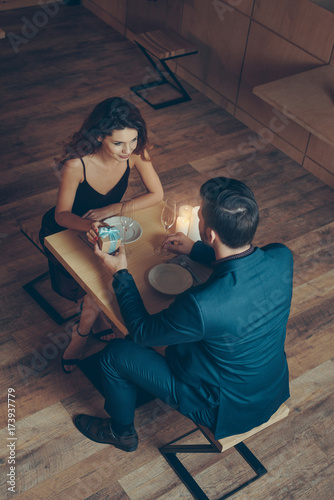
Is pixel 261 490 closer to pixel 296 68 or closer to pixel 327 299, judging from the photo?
pixel 327 299

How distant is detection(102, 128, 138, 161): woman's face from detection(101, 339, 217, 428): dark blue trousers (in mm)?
885

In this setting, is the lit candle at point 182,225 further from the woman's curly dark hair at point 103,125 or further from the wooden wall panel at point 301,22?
the wooden wall panel at point 301,22

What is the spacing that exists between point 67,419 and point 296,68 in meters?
3.08

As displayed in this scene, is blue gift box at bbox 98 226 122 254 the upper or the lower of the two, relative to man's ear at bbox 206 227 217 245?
lower

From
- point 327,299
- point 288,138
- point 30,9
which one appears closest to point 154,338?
point 327,299

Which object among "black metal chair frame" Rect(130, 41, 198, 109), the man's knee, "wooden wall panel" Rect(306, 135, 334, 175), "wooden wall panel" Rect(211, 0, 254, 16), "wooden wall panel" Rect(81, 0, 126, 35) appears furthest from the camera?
"wooden wall panel" Rect(81, 0, 126, 35)

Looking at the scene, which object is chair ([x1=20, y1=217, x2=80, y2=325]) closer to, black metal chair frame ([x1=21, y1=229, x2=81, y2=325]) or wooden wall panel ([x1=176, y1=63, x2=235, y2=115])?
black metal chair frame ([x1=21, y1=229, x2=81, y2=325])

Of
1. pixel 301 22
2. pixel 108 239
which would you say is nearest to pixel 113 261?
pixel 108 239

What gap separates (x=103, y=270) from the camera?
2314 mm

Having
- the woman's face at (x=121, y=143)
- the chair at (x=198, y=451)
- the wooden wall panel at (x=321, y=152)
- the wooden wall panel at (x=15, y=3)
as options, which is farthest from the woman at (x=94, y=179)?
the wooden wall panel at (x=15, y=3)

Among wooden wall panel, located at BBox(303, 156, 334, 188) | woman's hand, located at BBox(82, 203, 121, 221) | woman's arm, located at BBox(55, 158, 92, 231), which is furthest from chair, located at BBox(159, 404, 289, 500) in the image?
wooden wall panel, located at BBox(303, 156, 334, 188)

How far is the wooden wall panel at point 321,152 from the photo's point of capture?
425 cm

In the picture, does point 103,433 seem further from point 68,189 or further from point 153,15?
point 153,15

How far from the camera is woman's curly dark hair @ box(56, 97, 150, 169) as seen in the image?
2553 millimetres
